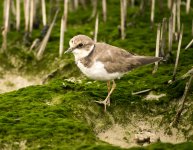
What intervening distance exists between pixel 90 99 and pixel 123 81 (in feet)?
3.28

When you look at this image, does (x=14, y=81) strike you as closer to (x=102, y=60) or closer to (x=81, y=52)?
(x=81, y=52)

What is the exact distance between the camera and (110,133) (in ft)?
23.2

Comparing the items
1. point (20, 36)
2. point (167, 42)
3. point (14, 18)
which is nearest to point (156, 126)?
point (167, 42)

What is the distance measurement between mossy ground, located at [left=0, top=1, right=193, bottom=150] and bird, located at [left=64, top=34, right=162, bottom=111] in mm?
297

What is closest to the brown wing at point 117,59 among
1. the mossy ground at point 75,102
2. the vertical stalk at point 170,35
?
the mossy ground at point 75,102

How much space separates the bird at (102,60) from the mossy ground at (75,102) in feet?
0.98

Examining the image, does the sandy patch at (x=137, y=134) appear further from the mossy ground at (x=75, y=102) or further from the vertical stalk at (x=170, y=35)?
the vertical stalk at (x=170, y=35)

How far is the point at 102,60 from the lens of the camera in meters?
7.07

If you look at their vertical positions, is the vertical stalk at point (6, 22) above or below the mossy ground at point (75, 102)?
above

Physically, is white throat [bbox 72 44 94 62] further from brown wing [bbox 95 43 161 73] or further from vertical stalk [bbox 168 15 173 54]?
vertical stalk [bbox 168 15 173 54]

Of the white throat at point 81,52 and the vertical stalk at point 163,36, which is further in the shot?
the vertical stalk at point 163,36

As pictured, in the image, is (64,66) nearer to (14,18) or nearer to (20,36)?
(20,36)

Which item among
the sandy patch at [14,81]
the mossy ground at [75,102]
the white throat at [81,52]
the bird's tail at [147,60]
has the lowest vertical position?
the sandy patch at [14,81]

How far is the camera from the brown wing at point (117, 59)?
7098 mm
